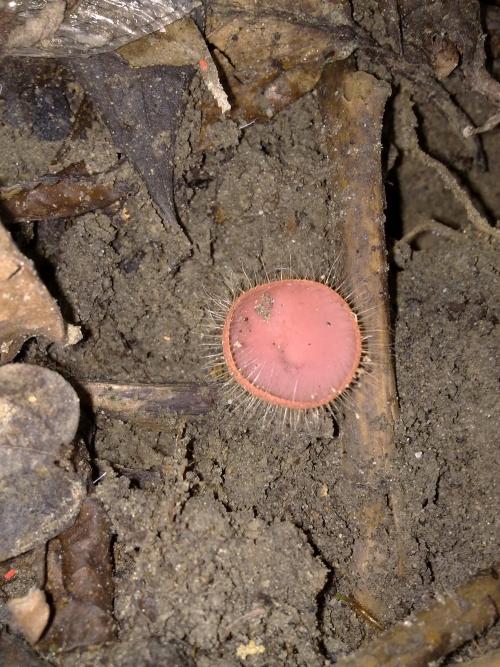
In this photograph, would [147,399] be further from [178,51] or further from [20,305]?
[178,51]

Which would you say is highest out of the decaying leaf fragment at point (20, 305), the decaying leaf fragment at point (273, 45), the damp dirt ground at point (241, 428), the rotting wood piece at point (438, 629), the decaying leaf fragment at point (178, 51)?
the decaying leaf fragment at point (178, 51)

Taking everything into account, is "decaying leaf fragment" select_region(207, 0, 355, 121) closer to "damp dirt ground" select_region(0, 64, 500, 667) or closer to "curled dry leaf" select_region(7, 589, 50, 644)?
"damp dirt ground" select_region(0, 64, 500, 667)

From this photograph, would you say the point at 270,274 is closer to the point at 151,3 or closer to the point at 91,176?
the point at 91,176

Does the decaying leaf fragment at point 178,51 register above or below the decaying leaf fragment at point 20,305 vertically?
above

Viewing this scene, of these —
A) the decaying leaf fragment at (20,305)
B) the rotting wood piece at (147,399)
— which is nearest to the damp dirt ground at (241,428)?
the rotting wood piece at (147,399)

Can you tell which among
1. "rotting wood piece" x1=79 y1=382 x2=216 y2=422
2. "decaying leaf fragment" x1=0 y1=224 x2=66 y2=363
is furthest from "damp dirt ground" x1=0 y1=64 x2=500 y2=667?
"decaying leaf fragment" x1=0 y1=224 x2=66 y2=363

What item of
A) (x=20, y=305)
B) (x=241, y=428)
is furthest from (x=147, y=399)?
(x=20, y=305)

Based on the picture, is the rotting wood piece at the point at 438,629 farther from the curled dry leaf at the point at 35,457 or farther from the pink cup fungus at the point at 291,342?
the curled dry leaf at the point at 35,457
